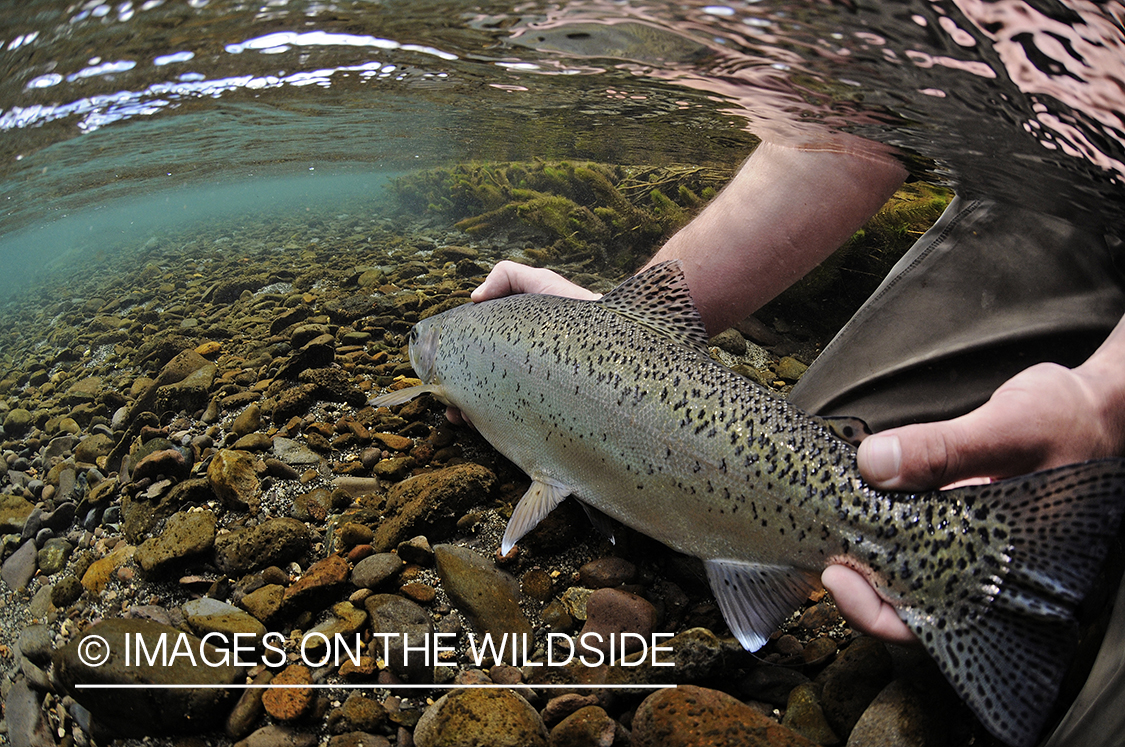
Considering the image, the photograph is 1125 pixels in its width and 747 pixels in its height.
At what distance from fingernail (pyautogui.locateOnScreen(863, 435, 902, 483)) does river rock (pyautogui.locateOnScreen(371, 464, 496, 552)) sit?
1843mm

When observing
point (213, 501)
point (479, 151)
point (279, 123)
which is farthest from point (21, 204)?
point (213, 501)

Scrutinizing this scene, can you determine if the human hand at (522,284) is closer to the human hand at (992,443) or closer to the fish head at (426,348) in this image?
the fish head at (426,348)

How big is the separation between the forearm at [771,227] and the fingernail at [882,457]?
2.02 m

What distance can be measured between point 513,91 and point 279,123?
7448 mm

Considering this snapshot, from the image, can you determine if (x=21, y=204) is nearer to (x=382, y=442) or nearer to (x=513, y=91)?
(x=513, y=91)

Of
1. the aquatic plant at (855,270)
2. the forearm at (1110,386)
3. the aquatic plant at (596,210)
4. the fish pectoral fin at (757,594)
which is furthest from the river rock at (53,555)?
the aquatic plant at (596,210)

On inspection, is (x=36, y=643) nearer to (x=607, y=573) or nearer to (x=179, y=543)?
(x=179, y=543)

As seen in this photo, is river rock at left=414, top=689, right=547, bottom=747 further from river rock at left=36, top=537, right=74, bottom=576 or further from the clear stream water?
the clear stream water

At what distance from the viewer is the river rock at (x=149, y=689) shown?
1907mm

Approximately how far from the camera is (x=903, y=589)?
5.65 ft

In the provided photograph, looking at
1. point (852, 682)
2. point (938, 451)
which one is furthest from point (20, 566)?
point (938, 451)

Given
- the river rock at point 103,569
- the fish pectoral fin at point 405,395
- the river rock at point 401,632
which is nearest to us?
the river rock at point 401,632

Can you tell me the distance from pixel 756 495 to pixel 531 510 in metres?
1.09

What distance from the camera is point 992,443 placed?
178 cm
